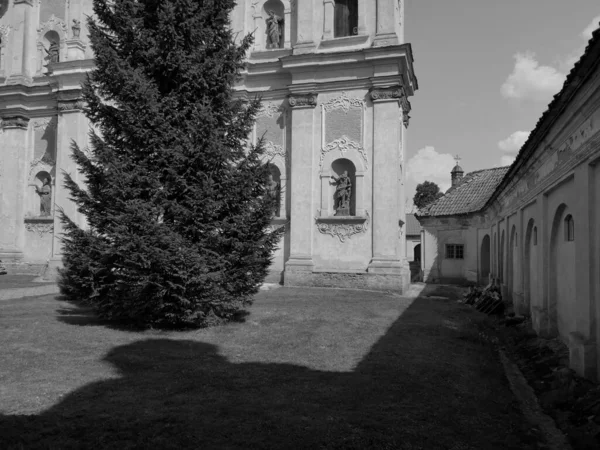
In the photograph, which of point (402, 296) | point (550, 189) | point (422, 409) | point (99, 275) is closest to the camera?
point (422, 409)

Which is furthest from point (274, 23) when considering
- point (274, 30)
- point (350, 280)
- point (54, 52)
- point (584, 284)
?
point (584, 284)

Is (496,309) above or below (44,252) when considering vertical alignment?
below

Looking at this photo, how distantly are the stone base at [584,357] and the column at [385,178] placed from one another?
11.5 m

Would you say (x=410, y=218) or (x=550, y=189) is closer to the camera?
(x=550, y=189)

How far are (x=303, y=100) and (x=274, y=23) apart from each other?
4039mm

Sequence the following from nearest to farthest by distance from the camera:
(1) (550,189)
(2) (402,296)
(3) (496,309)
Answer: (1) (550,189), (3) (496,309), (2) (402,296)

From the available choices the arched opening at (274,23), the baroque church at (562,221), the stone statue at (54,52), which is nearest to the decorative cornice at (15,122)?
the stone statue at (54,52)

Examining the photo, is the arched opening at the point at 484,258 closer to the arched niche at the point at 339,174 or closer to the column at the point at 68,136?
the arched niche at the point at 339,174

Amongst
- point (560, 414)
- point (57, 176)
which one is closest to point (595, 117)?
point (560, 414)

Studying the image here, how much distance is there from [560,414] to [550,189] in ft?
15.2

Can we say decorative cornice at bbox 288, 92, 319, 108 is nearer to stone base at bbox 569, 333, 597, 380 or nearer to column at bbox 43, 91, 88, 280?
column at bbox 43, 91, 88, 280

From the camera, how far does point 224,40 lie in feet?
33.5

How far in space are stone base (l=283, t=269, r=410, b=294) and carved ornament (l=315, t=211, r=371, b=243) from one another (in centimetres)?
146

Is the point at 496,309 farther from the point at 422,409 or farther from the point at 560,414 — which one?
the point at 422,409
